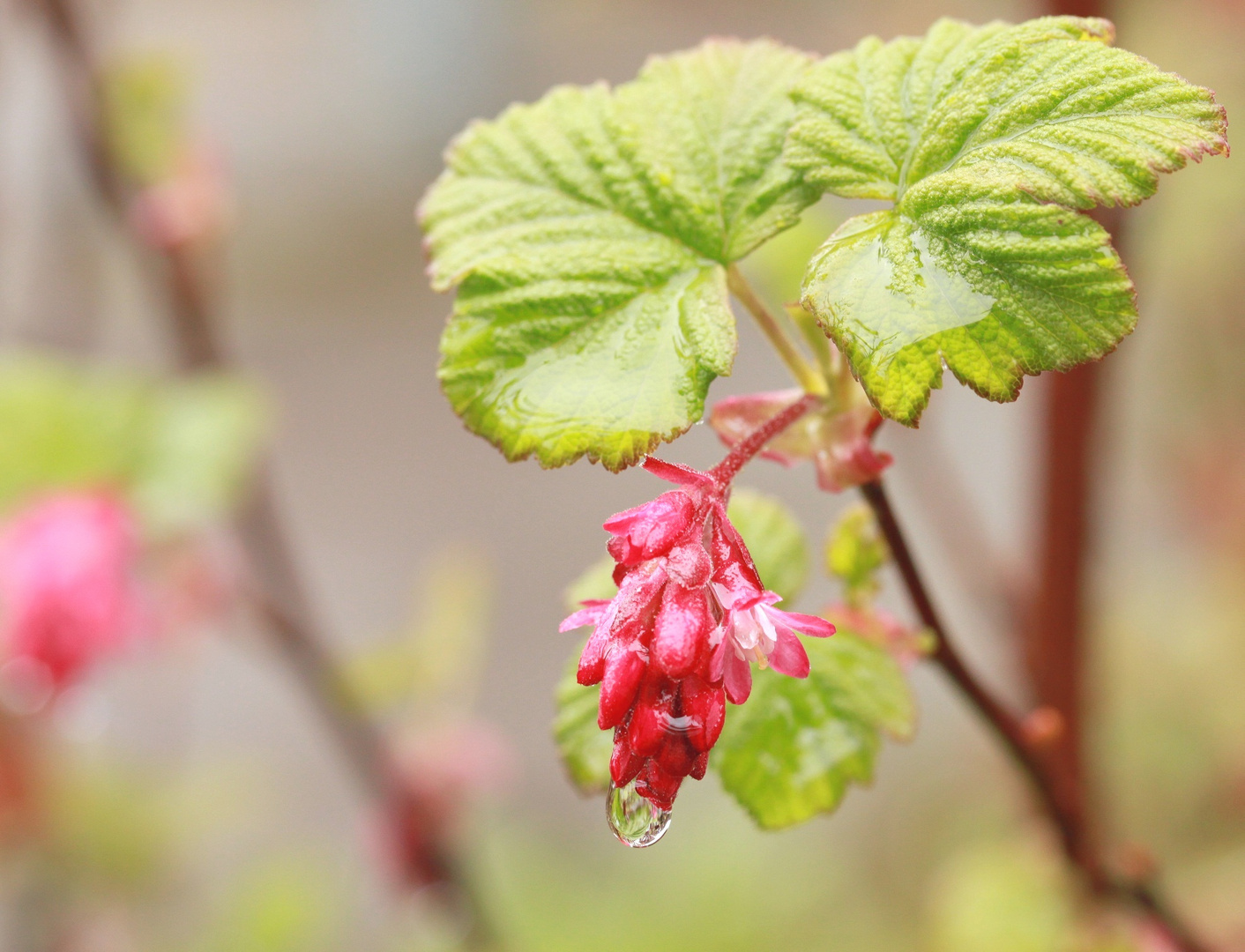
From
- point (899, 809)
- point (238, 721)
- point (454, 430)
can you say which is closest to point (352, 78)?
point (454, 430)

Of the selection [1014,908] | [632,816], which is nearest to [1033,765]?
[632,816]

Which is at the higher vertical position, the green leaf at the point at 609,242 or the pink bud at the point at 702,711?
the green leaf at the point at 609,242

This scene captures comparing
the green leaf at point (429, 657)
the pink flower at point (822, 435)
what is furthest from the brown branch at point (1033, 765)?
the green leaf at point (429, 657)

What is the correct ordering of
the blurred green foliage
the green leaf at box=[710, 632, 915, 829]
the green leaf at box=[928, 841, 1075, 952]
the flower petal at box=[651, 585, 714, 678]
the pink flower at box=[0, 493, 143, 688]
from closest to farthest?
the flower petal at box=[651, 585, 714, 678] < the green leaf at box=[710, 632, 915, 829] < the green leaf at box=[928, 841, 1075, 952] < the pink flower at box=[0, 493, 143, 688] < the blurred green foliage

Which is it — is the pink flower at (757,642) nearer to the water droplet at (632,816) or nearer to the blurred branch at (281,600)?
the water droplet at (632,816)

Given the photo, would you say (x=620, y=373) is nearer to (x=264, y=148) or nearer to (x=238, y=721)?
(x=238, y=721)

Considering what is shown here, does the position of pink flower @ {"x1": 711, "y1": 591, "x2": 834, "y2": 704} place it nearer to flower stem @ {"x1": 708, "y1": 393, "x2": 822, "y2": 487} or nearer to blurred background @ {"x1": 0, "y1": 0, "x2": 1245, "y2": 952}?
flower stem @ {"x1": 708, "y1": 393, "x2": 822, "y2": 487}

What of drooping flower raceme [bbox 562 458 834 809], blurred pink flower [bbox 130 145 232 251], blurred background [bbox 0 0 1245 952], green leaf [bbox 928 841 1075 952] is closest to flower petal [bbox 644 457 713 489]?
drooping flower raceme [bbox 562 458 834 809]
